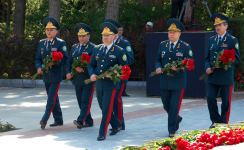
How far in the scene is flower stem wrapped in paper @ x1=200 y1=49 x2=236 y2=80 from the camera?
1066 cm

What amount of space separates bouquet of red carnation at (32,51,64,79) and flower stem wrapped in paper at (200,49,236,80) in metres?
2.62

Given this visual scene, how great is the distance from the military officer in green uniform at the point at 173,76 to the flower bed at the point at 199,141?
3026 mm

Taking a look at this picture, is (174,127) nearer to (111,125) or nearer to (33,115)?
(111,125)

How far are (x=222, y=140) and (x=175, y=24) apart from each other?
3.93 m

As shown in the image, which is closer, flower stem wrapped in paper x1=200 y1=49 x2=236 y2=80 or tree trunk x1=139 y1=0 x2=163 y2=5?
flower stem wrapped in paper x1=200 y1=49 x2=236 y2=80

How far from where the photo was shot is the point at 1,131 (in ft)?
38.0

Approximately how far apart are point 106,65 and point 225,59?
6.18 ft

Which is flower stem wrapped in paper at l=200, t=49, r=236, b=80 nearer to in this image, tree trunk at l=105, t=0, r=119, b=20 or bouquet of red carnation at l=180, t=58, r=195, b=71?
bouquet of red carnation at l=180, t=58, r=195, b=71

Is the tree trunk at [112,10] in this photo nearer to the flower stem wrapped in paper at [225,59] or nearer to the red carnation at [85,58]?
the red carnation at [85,58]

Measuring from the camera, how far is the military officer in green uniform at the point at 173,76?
10609 millimetres

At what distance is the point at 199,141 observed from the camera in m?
7.02

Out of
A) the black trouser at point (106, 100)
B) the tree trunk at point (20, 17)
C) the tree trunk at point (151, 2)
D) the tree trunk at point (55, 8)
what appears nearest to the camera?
the black trouser at point (106, 100)

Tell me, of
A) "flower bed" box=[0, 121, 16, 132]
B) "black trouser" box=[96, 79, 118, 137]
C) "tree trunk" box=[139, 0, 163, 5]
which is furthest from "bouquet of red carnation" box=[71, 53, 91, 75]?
"tree trunk" box=[139, 0, 163, 5]

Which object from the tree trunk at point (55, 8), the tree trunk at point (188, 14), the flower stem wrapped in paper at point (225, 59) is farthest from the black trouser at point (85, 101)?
the tree trunk at point (55, 8)
